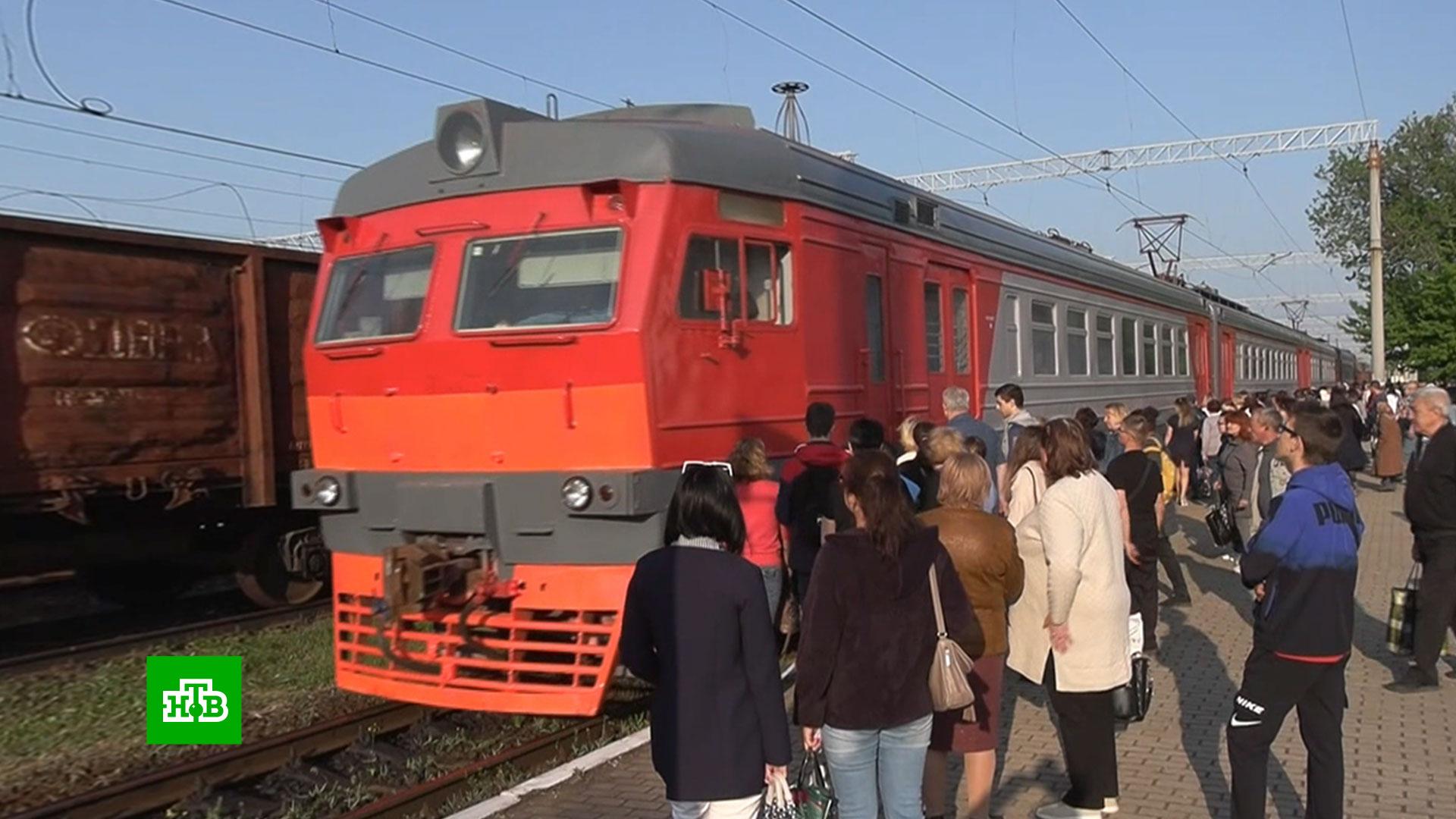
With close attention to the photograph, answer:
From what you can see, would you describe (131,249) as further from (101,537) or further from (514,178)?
(514,178)

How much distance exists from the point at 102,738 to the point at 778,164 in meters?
5.24

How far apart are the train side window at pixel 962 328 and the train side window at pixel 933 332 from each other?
0.27 m

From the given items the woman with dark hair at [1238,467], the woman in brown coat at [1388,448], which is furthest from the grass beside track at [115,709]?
the woman in brown coat at [1388,448]

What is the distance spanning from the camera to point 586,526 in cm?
647

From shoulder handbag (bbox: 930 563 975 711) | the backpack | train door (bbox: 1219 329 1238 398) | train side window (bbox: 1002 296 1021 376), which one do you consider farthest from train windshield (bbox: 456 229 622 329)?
train door (bbox: 1219 329 1238 398)

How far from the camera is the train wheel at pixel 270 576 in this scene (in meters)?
12.0

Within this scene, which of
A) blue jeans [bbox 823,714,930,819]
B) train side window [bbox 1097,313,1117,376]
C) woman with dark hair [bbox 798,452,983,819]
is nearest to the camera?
woman with dark hair [bbox 798,452,983,819]

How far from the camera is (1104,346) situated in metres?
14.6

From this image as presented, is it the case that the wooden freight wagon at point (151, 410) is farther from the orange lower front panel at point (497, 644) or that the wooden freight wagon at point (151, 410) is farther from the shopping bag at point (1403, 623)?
the shopping bag at point (1403, 623)

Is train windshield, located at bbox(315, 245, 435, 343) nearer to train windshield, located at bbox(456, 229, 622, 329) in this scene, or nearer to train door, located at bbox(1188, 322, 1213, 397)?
train windshield, located at bbox(456, 229, 622, 329)

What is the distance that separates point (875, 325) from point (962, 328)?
1929 millimetres

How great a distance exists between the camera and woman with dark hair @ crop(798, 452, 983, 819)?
4047 millimetres

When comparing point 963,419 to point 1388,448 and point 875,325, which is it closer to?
point 875,325

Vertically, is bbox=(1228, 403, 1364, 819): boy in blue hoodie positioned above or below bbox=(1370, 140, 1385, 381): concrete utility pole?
below
